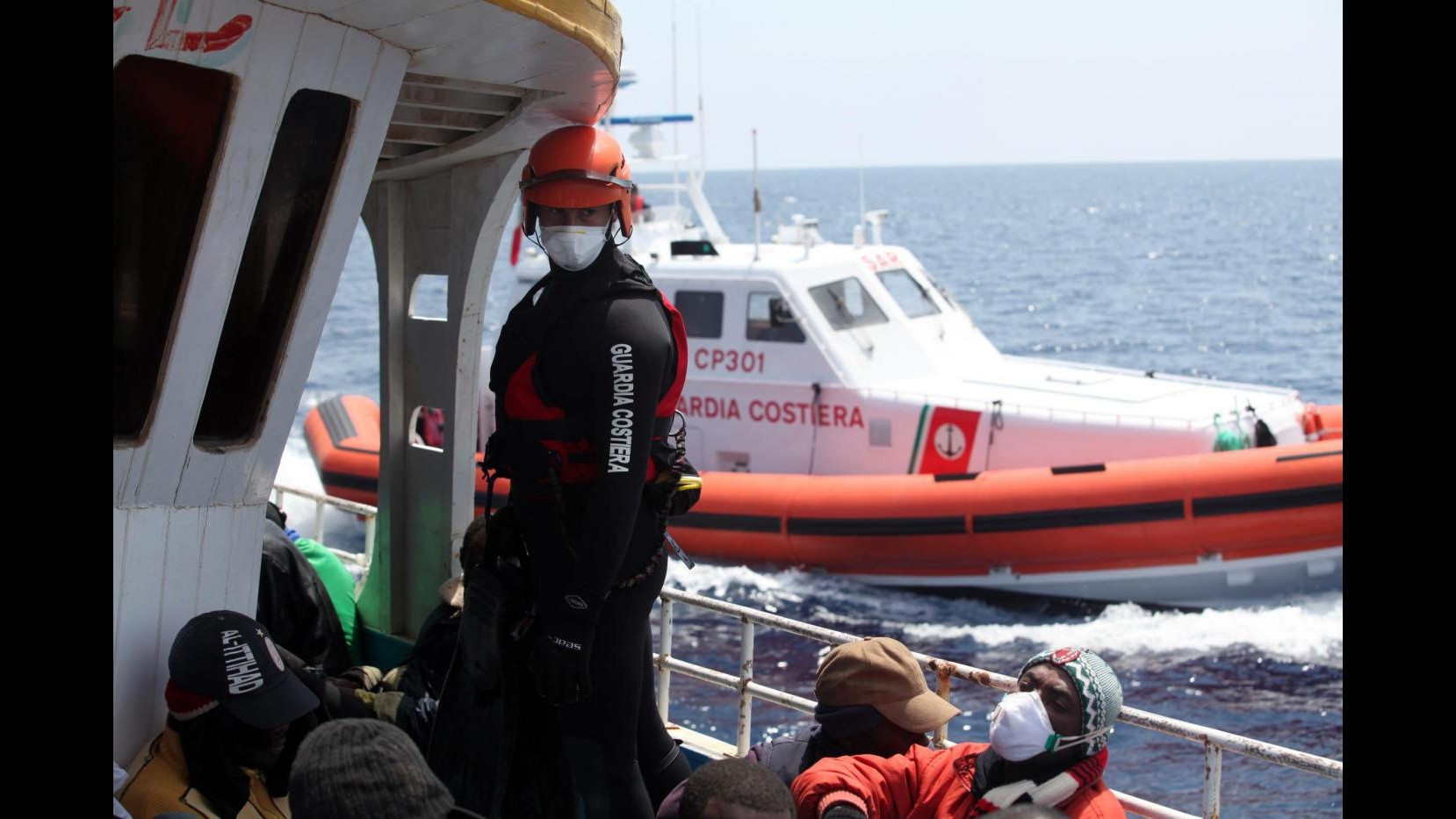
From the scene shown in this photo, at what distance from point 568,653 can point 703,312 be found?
29.3 ft

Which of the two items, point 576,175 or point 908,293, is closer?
point 576,175

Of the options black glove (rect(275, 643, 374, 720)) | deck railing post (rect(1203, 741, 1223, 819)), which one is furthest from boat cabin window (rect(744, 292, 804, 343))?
deck railing post (rect(1203, 741, 1223, 819))

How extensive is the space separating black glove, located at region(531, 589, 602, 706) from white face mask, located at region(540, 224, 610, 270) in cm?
65

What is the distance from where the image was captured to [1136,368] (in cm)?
3086

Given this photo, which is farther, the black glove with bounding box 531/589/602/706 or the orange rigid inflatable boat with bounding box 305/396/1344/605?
the orange rigid inflatable boat with bounding box 305/396/1344/605

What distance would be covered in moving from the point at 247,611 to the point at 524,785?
702 millimetres

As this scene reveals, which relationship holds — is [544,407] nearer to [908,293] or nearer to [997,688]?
[997,688]

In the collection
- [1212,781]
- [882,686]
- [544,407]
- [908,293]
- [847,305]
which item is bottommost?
[1212,781]

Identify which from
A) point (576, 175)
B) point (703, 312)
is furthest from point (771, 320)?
point (576, 175)

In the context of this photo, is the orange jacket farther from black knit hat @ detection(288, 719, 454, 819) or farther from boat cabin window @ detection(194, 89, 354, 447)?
boat cabin window @ detection(194, 89, 354, 447)

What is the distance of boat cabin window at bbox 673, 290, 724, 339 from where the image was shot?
11586 mm

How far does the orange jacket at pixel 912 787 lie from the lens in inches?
106

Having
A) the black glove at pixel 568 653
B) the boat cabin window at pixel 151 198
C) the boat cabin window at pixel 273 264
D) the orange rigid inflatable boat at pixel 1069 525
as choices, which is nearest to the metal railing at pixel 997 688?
the black glove at pixel 568 653
